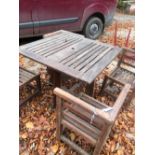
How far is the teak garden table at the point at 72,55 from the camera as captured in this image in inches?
64.9

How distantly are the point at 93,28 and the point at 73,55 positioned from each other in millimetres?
2471

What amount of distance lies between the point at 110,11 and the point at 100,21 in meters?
0.38

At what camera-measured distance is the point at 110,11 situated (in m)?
4.29

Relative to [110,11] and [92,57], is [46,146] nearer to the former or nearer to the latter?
[92,57]

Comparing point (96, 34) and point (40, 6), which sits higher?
point (40, 6)

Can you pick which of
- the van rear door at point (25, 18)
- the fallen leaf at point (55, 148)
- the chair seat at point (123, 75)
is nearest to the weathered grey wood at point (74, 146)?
the fallen leaf at point (55, 148)

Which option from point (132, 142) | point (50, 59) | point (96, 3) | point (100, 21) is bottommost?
point (132, 142)

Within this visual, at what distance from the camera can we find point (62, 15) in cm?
346

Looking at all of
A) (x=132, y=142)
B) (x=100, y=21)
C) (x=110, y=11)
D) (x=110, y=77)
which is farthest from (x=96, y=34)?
(x=132, y=142)

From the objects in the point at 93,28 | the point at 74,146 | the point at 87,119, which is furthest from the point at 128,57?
the point at 93,28

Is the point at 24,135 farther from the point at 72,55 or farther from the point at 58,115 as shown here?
the point at 72,55

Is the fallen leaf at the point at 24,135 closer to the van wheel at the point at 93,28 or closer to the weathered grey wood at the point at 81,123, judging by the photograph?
the weathered grey wood at the point at 81,123

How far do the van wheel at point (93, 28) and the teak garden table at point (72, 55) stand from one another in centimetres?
183

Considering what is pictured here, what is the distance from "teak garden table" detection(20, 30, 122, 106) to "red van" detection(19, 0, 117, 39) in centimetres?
110
